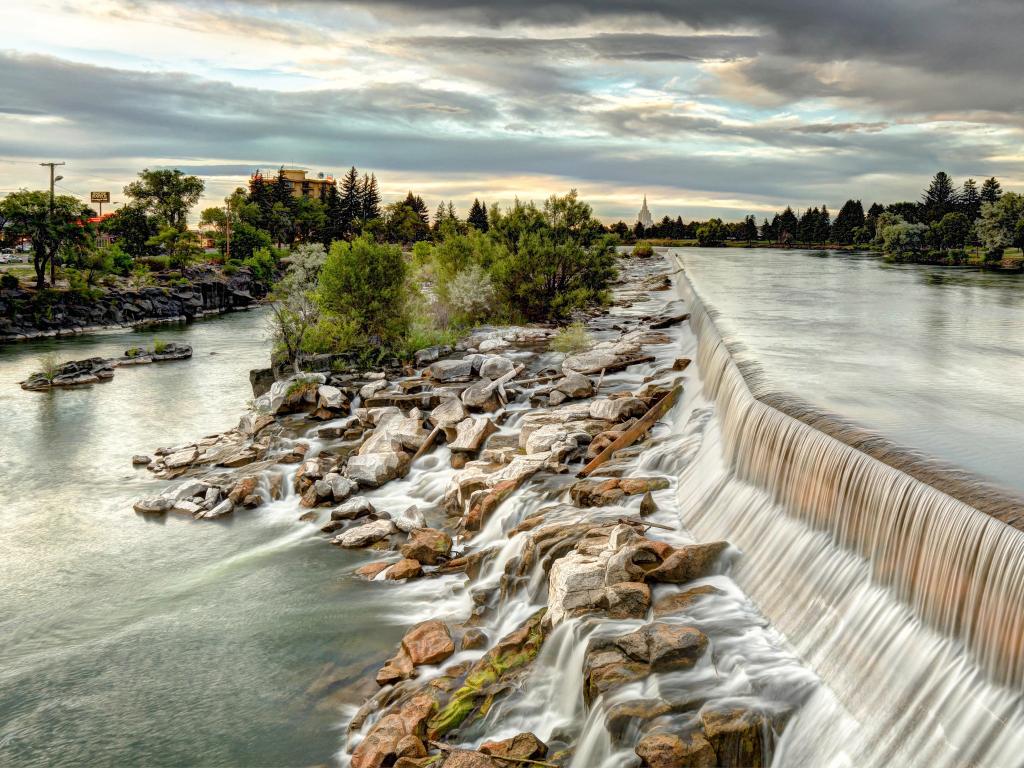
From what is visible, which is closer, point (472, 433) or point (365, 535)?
point (365, 535)

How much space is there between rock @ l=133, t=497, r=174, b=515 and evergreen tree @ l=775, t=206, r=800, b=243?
149m

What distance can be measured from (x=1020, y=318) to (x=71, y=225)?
238 feet

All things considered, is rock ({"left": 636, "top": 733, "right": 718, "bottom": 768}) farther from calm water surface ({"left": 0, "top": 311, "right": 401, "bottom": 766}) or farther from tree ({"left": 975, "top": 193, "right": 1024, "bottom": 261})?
tree ({"left": 975, "top": 193, "right": 1024, "bottom": 261})

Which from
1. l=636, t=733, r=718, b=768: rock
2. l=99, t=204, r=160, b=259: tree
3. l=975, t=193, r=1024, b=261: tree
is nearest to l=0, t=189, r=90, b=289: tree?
l=99, t=204, r=160, b=259: tree

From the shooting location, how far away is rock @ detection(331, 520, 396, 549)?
1496 cm

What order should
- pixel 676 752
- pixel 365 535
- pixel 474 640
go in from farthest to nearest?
1. pixel 365 535
2. pixel 474 640
3. pixel 676 752

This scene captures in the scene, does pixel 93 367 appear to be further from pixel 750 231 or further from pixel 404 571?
pixel 750 231

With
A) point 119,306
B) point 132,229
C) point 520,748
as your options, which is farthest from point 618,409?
point 132,229

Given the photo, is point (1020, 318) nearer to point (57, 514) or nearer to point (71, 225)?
point (57, 514)

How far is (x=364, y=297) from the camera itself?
32.4 metres

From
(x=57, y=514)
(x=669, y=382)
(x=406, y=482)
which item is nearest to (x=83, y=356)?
(x=57, y=514)

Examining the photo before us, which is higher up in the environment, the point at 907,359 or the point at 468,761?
the point at 907,359

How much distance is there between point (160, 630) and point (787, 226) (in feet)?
514

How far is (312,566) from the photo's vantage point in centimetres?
1434
